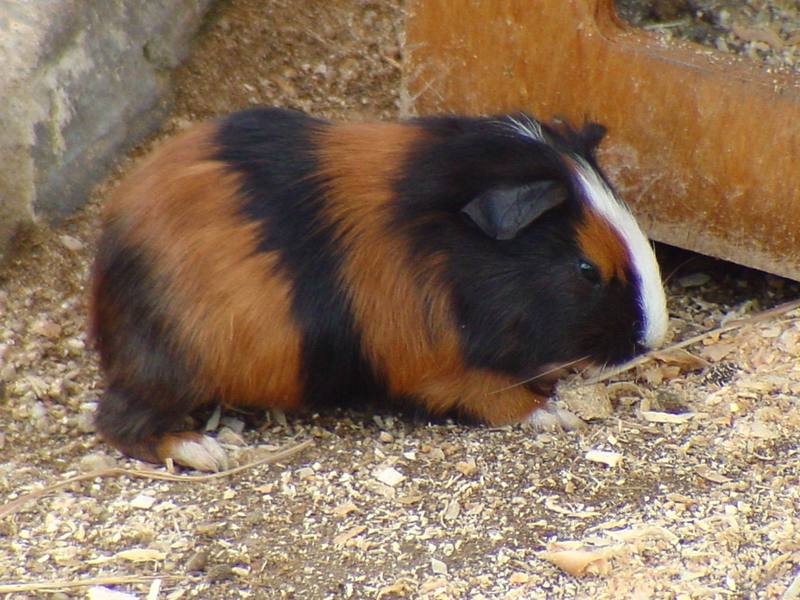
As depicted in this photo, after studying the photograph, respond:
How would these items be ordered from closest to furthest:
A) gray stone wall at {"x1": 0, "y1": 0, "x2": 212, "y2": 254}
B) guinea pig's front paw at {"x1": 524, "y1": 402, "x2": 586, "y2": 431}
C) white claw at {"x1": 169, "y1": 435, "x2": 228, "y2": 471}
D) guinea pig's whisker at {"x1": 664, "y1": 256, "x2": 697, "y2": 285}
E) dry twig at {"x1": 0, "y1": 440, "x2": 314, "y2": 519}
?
1. dry twig at {"x1": 0, "y1": 440, "x2": 314, "y2": 519}
2. white claw at {"x1": 169, "y1": 435, "x2": 228, "y2": 471}
3. guinea pig's front paw at {"x1": 524, "y1": 402, "x2": 586, "y2": 431}
4. gray stone wall at {"x1": 0, "y1": 0, "x2": 212, "y2": 254}
5. guinea pig's whisker at {"x1": 664, "y1": 256, "x2": 697, "y2": 285}

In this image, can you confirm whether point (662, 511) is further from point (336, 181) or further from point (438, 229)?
point (336, 181)

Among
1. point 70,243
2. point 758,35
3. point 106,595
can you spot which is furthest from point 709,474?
point 70,243

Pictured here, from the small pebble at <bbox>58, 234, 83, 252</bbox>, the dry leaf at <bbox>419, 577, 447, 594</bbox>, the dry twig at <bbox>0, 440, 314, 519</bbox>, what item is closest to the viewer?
the dry leaf at <bbox>419, 577, 447, 594</bbox>

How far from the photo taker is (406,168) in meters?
2.68

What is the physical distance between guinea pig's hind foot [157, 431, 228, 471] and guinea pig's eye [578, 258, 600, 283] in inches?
35.5

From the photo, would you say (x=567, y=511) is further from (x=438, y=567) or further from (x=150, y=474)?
(x=150, y=474)

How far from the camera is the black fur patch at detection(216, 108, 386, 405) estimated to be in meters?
2.67

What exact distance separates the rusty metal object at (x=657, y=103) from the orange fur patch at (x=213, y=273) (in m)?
0.91

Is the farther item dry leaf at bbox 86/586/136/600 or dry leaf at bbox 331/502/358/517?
dry leaf at bbox 331/502/358/517

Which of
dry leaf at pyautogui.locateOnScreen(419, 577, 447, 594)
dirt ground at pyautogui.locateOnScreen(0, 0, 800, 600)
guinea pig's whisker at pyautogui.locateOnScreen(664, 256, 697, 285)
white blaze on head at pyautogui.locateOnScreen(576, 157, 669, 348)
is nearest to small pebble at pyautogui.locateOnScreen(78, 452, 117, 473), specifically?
dirt ground at pyautogui.locateOnScreen(0, 0, 800, 600)

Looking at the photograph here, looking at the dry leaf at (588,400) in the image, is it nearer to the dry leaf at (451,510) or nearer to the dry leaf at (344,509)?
the dry leaf at (451,510)

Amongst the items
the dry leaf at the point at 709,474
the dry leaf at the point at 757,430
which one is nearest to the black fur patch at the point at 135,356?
Answer: the dry leaf at the point at 709,474

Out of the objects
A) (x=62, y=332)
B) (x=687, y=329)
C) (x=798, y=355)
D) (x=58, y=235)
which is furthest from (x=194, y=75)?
(x=798, y=355)

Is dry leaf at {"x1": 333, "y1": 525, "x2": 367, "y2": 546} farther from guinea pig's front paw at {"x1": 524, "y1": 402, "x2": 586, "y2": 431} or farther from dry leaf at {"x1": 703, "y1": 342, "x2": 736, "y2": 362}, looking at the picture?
dry leaf at {"x1": 703, "y1": 342, "x2": 736, "y2": 362}
